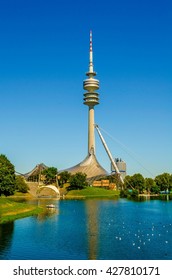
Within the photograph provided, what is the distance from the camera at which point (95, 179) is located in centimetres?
17650

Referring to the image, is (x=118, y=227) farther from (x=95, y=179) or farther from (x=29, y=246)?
(x=95, y=179)

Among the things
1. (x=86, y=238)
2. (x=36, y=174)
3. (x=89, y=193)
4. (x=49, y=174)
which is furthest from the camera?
(x=36, y=174)

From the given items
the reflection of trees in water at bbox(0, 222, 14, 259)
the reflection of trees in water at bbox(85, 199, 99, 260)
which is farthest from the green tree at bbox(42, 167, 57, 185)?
the reflection of trees in water at bbox(0, 222, 14, 259)

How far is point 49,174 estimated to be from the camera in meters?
150

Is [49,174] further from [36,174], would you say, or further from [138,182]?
[138,182]

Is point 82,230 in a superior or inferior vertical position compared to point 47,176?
inferior

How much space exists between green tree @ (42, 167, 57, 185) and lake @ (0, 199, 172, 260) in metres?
90.4

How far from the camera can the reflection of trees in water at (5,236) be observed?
34875mm

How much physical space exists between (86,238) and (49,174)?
110 metres

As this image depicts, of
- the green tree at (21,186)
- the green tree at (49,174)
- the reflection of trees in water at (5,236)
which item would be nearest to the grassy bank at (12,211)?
the reflection of trees in water at (5,236)

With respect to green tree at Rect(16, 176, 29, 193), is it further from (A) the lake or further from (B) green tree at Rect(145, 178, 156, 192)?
(A) the lake

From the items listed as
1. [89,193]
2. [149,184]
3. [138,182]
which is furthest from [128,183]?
[89,193]
